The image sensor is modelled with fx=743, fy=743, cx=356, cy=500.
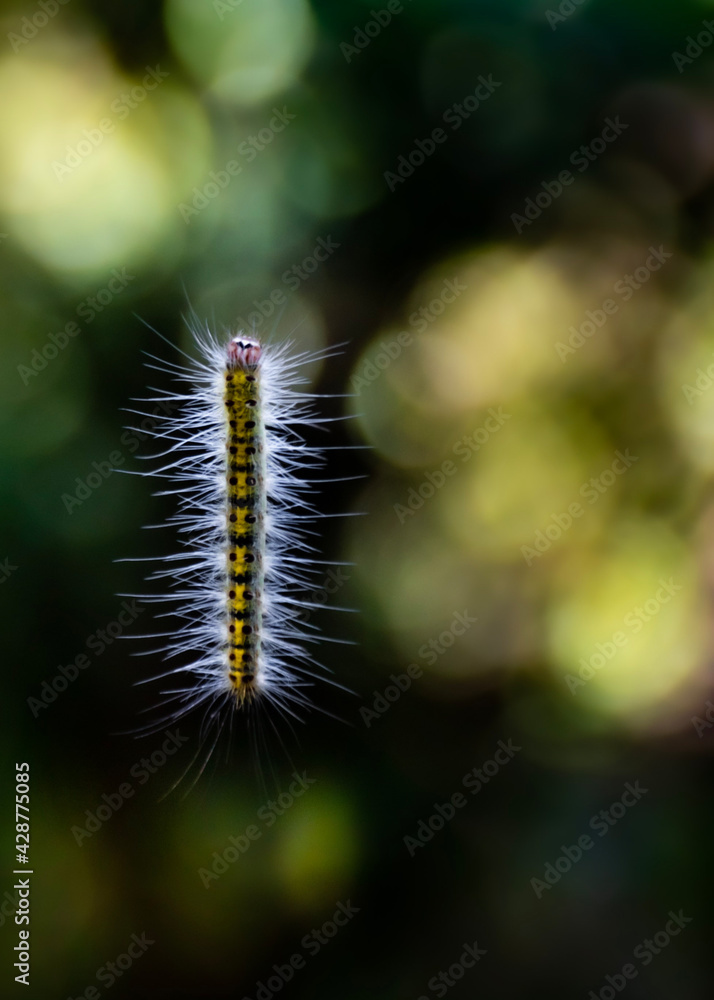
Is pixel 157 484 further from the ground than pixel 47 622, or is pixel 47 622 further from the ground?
pixel 157 484

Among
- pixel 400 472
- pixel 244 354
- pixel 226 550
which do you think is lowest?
pixel 226 550

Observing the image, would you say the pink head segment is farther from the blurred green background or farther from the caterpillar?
the blurred green background

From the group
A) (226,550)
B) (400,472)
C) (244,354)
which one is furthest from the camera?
(400,472)

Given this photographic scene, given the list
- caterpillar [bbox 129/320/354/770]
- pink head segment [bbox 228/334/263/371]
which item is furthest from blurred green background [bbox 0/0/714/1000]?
pink head segment [bbox 228/334/263/371]

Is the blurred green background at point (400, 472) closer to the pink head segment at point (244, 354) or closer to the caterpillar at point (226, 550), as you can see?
the caterpillar at point (226, 550)

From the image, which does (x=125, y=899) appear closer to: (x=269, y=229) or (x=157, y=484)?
(x=157, y=484)

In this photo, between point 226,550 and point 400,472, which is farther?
point 400,472

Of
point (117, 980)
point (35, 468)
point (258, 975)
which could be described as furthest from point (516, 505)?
point (117, 980)
